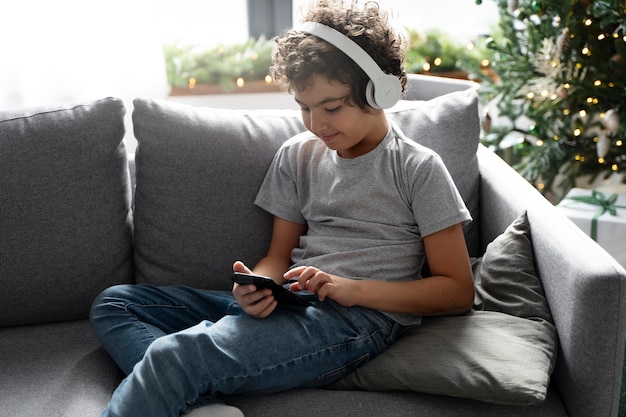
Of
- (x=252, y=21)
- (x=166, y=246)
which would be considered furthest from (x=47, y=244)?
(x=252, y=21)

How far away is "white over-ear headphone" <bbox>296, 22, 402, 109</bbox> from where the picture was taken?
145 centimetres

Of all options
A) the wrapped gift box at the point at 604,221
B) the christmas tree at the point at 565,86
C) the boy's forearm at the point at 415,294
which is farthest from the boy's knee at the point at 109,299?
the christmas tree at the point at 565,86

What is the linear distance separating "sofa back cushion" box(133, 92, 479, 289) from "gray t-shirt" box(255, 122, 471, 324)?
0.16 meters

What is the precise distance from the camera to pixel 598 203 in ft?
7.70

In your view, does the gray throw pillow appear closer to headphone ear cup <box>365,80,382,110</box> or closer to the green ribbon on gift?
headphone ear cup <box>365,80,382,110</box>

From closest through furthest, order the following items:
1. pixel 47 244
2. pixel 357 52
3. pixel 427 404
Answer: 1. pixel 427 404
2. pixel 357 52
3. pixel 47 244

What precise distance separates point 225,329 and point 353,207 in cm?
38

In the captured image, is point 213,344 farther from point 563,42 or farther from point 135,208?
point 563,42

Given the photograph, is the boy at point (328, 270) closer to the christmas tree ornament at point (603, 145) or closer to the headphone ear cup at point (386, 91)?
the headphone ear cup at point (386, 91)

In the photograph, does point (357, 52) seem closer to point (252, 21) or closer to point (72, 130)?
point (72, 130)

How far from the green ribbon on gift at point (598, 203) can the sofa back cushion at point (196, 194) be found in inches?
28.6

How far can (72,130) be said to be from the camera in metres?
1.69

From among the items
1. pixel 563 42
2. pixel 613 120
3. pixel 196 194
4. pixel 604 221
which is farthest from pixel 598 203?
pixel 196 194

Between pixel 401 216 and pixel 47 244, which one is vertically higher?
pixel 401 216
